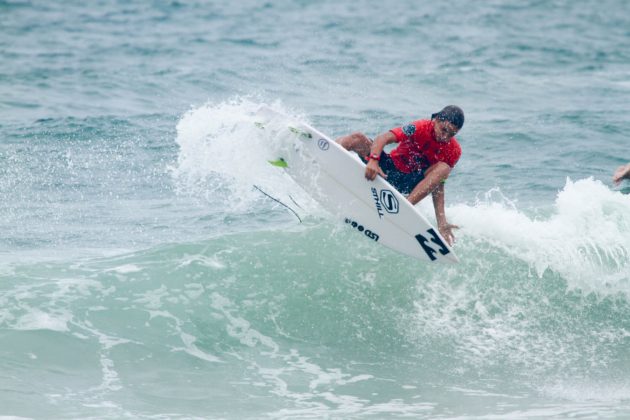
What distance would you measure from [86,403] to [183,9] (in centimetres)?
2510

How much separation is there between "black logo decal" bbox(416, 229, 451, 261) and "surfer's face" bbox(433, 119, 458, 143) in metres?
0.89

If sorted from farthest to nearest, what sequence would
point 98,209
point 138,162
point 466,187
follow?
point 138,162
point 466,187
point 98,209

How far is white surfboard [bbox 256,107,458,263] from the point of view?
875cm

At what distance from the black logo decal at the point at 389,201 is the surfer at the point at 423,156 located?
16 cm

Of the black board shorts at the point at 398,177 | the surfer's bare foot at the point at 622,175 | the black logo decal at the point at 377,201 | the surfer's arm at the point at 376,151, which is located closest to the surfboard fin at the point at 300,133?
the black board shorts at the point at 398,177

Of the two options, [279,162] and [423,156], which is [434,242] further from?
[279,162]

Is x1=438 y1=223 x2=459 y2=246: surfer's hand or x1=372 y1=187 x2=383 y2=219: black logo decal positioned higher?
x1=372 y1=187 x2=383 y2=219: black logo decal

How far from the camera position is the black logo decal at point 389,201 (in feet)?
28.7

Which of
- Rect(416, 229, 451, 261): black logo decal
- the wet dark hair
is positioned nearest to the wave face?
Rect(416, 229, 451, 261): black logo decal

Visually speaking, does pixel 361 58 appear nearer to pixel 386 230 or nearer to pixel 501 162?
pixel 501 162

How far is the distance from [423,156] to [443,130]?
0.46 meters

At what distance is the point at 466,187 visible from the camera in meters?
12.8

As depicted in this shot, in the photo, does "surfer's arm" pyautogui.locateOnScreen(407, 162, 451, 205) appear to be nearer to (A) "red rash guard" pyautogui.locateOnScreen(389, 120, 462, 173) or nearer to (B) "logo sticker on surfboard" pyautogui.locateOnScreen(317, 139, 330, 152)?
(A) "red rash guard" pyautogui.locateOnScreen(389, 120, 462, 173)

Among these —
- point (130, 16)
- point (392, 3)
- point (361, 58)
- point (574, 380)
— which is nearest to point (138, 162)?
point (574, 380)
